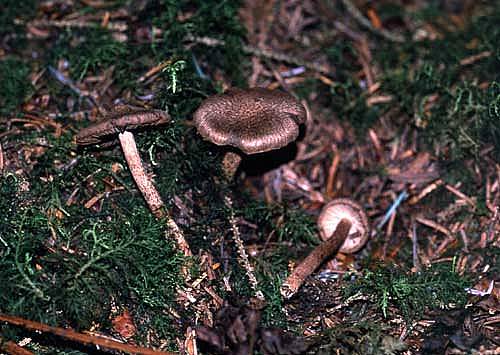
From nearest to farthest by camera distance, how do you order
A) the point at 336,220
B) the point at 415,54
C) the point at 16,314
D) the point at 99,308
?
the point at 16,314 → the point at 99,308 → the point at 336,220 → the point at 415,54

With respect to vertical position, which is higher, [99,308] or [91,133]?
[91,133]

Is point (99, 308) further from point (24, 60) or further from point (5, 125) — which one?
point (24, 60)

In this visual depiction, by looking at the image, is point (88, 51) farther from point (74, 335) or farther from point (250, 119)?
point (74, 335)

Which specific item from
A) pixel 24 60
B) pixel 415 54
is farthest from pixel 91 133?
pixel 415 54

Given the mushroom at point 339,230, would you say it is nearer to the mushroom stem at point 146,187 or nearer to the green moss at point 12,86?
the mushroom stem at point 146,187

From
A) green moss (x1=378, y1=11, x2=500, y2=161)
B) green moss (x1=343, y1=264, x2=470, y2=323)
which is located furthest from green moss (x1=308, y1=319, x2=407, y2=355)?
green moss (x1=378, y1=11, x2=500, y2=161)

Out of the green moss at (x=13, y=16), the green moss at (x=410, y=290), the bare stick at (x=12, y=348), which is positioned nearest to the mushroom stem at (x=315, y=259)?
the green moss at (x=410, y=290)

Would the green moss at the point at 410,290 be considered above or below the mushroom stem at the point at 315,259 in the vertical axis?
above
